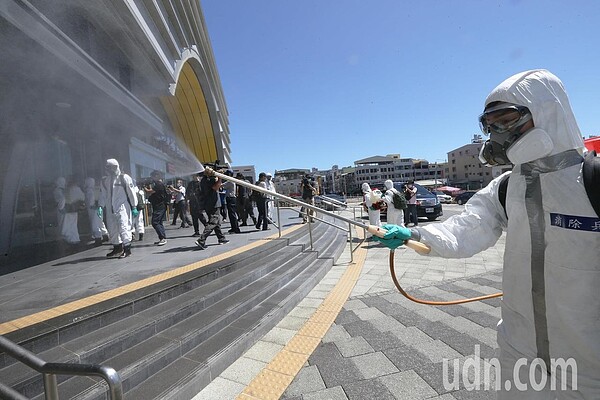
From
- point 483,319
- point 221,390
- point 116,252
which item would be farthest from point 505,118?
point 116,252

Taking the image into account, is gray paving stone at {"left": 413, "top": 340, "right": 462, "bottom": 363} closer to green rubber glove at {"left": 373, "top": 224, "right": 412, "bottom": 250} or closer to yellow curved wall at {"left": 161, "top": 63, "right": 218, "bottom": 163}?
green rubber glove at {"left": 373, "top": 224, "right": 412, "bottom": 250}

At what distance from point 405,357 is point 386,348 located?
0.19 m

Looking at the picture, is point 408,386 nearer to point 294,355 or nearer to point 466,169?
point 294,355

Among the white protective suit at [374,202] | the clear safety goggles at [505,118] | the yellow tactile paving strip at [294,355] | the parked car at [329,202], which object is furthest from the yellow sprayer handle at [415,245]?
the parked car at [329,202]

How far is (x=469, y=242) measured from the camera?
1.39m

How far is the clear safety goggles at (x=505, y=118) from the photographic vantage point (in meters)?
1.17

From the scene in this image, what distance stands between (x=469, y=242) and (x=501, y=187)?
317mm

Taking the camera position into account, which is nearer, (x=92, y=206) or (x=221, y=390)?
(x=221, y=390)

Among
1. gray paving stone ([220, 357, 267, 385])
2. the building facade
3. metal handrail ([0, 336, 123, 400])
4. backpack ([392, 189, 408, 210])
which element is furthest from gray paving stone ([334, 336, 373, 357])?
backpack ([392, 189, 408, 210])

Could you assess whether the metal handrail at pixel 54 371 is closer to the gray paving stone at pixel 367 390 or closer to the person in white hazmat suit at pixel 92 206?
the gray paving stone at pixel 367 390

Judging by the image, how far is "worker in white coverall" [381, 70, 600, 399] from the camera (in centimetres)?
105

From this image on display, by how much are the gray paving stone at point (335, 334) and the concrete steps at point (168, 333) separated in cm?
63

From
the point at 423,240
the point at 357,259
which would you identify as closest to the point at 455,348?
the point at 423,240

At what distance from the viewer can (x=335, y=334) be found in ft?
9.62
